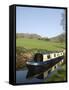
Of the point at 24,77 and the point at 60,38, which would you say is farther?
the point at 60,38

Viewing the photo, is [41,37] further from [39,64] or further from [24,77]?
[24,77]

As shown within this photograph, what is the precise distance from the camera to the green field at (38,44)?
6.93 feet

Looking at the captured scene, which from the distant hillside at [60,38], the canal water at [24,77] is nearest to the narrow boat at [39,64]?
the canal water at [24,77]

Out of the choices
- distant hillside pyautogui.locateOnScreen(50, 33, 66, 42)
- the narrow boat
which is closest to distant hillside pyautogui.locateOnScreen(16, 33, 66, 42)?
distant hillside pyautogui.locateOnScreen(50, 33, 66, 42)

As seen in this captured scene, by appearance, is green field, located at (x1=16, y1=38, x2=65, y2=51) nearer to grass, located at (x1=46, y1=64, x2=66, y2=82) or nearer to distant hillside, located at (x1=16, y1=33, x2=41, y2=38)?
distant hillside, located at (x1=16, y1=33, x2=41, y2=38)

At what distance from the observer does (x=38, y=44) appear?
2.17m

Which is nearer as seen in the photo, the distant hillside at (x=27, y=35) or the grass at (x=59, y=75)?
the distant hillside at (x=27, y=35)

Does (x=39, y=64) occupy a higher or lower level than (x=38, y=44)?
lower

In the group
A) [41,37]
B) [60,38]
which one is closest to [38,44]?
[41,37]

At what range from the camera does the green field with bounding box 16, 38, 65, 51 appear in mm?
2113

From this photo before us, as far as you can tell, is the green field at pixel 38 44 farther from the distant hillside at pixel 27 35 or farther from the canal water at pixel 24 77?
the canal water at pixel 24 77

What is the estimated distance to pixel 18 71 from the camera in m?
2.10
